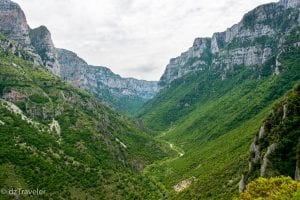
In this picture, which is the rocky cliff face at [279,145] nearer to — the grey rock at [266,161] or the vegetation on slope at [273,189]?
the grey rock at [266,161]

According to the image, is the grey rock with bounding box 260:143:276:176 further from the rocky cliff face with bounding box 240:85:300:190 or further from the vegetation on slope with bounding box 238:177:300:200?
the vegetation on slope with bounding box 238:177:300:200

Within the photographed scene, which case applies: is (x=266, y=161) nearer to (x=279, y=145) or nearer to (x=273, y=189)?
(x=279, y=145)

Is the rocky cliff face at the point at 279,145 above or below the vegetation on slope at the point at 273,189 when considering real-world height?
above

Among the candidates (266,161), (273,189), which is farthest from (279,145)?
(273,189)

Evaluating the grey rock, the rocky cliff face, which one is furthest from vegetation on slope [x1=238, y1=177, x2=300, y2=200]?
the grey rock

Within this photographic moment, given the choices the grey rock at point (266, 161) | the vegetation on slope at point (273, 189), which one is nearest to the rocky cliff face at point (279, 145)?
the grey rock at point (266, 161)

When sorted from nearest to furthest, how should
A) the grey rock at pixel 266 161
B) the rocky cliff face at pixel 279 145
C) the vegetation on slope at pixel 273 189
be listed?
the vegetation on slope at pixel 273 189, the rocky cliff face at pixel 279 145, the grey rock at pixel 266 161

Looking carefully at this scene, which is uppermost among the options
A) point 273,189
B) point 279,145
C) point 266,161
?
point 279,145

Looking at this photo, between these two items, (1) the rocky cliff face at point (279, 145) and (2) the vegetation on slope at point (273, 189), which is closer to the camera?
(2) the vegetation on slope at point (273, 189)

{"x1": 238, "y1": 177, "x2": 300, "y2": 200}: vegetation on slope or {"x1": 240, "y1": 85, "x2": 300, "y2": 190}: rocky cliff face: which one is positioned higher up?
{"x1": 240, "y1": 85, "x2": 300, "y2": 190}: rocky cliff face

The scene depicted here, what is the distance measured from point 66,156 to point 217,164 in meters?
59.1

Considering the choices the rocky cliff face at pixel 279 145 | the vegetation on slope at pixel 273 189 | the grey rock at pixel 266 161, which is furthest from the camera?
the grey rock at pixel 266 161

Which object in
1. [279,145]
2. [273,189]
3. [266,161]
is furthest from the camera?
[266,161]

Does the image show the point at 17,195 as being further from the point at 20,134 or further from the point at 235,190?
the point at 235,190
